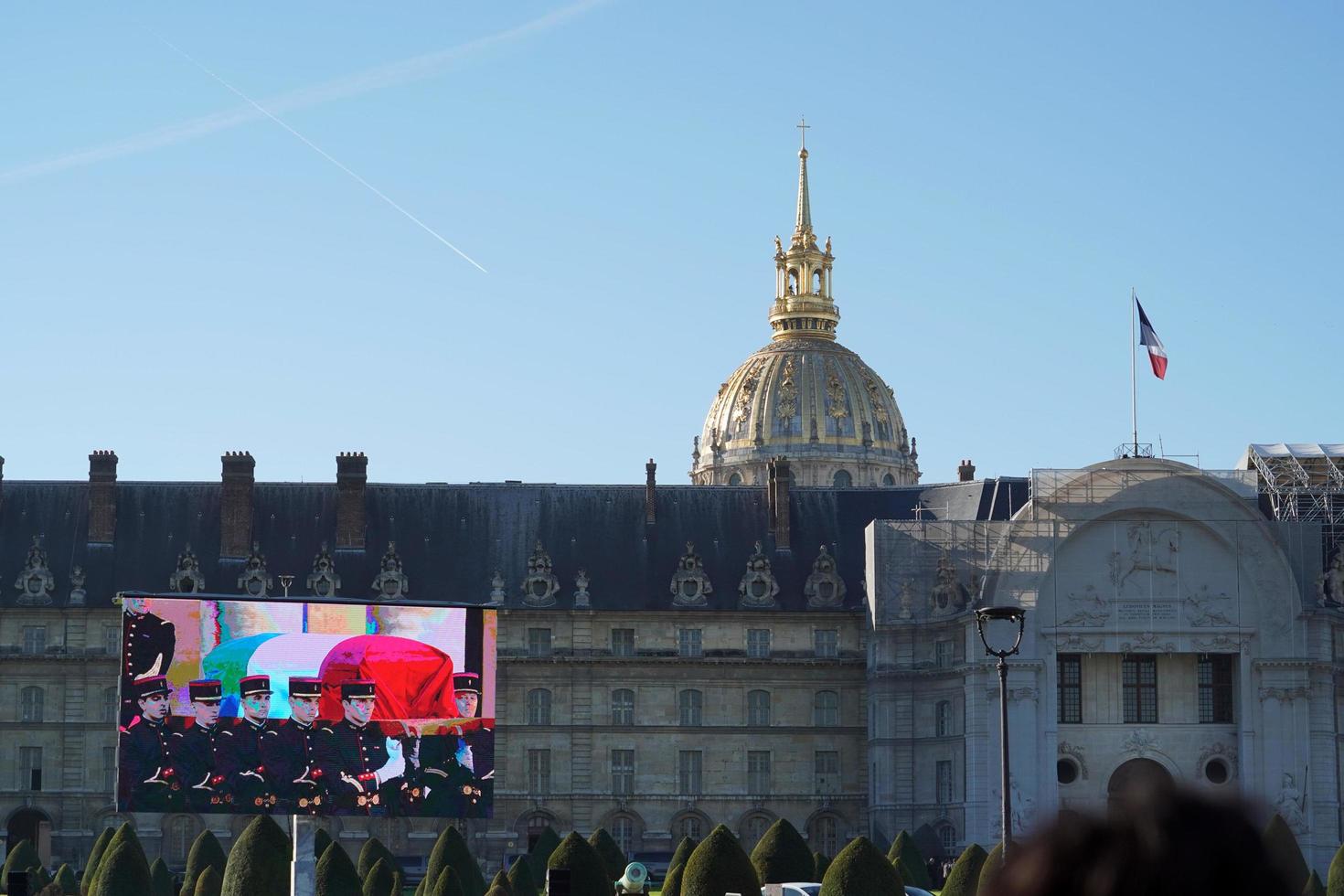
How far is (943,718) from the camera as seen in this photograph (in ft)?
232

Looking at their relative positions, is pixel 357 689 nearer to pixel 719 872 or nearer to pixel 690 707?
pixel 690 707

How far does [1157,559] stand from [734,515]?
1584 centimetres

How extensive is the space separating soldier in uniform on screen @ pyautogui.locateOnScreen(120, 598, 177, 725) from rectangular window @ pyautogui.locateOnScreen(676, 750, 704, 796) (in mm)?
17463

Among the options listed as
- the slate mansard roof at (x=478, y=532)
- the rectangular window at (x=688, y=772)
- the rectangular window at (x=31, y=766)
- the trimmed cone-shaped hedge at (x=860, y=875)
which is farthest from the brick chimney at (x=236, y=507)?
the trimmed cone-shaped hedge at (x=860, y=875)

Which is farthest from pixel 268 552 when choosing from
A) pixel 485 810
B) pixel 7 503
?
pixel 485 810

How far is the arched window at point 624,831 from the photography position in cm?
7388

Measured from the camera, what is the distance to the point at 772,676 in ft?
245

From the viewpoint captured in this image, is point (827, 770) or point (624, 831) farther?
point (827, 770)

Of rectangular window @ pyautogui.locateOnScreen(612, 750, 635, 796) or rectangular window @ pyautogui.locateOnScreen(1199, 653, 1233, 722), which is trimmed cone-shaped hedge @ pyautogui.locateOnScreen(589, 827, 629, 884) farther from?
rectangular window @ pyautogui.locateOnScreen(1199, 653, 1233, 722)

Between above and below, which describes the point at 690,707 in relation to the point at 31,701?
below

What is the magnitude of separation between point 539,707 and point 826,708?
910cm

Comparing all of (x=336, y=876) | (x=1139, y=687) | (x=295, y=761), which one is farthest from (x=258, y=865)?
(x=1139, y=687)

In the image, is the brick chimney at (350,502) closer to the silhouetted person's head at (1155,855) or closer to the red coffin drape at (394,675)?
the red coffin drape at (394,675)

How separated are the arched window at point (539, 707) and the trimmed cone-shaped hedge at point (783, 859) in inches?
999
